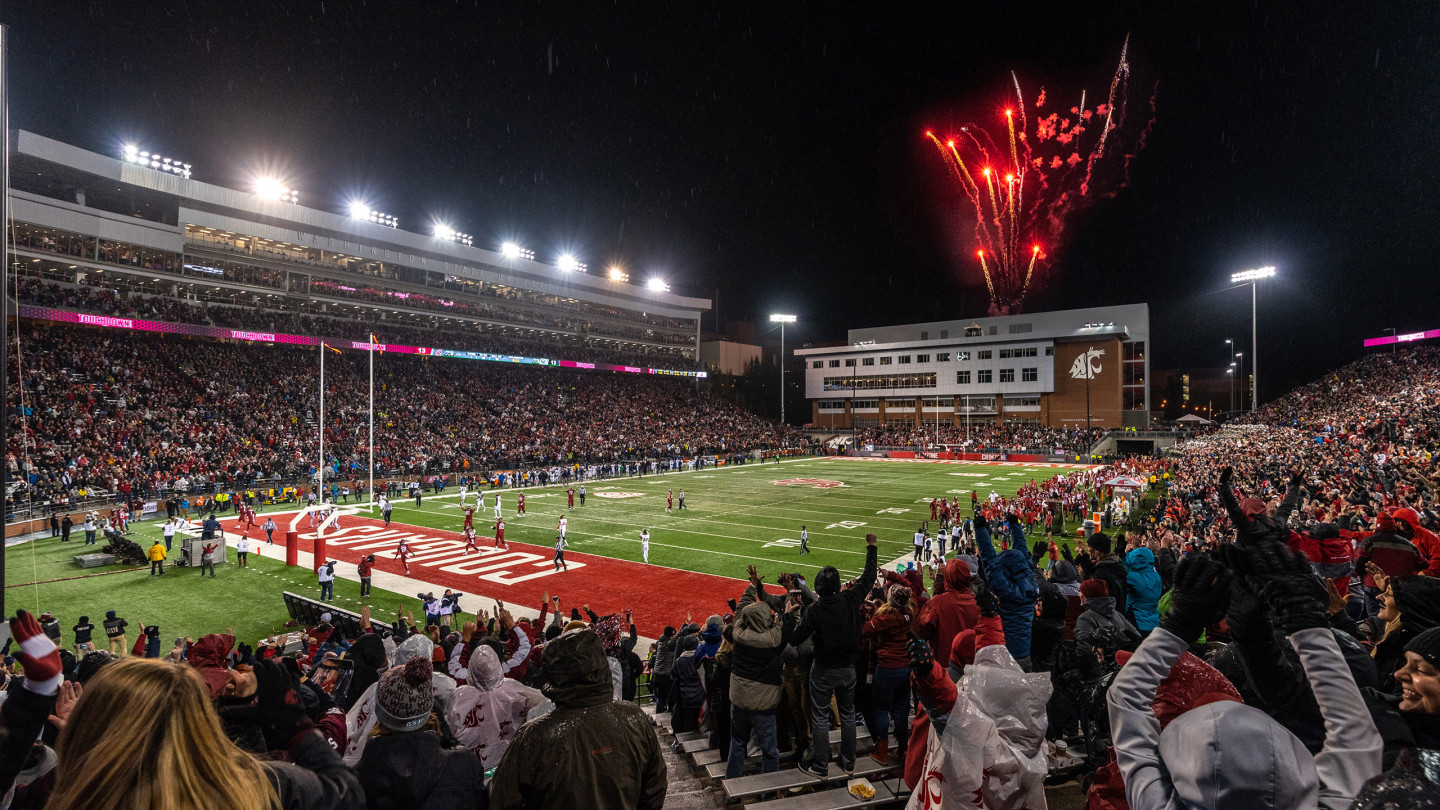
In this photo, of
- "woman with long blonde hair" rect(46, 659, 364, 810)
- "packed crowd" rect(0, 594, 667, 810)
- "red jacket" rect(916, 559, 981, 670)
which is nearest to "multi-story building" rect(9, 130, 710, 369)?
"packed crowd" rect(0, 594, 667, 810)

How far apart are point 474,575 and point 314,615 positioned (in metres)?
5.58

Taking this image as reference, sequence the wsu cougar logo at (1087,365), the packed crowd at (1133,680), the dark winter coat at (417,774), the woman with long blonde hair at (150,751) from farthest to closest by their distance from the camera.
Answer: the wsu cougar logo at (1087,365) < the dark winter coat at (417,774) < the packed crowd at (1133,680) < the woman with long blonde hair at (150,751)

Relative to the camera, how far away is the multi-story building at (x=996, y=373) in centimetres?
7150

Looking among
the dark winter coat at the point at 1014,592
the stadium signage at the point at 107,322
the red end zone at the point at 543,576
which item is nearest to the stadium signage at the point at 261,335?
the stadium signage at the point at 107,322

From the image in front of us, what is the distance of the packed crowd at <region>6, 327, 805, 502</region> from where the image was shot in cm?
3103

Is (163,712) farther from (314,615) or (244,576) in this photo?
(244,576)

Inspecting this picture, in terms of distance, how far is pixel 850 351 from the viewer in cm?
8775

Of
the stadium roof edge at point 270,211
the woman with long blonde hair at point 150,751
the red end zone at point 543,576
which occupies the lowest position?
the red end zone at point 543,576

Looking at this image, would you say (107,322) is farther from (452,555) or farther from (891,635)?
(891,635)

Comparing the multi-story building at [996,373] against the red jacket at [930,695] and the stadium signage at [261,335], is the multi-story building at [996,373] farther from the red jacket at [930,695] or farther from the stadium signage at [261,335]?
the red jacket at [930,695]

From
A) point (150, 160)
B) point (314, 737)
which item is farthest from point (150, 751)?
point (150, 160)

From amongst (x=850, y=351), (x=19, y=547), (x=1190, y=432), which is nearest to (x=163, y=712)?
(x=19, y=547)

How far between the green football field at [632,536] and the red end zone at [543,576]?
0.91 metres

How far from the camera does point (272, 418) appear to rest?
40.6m
